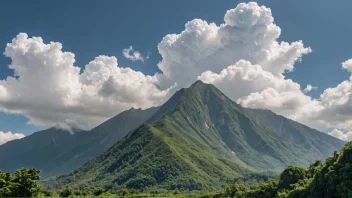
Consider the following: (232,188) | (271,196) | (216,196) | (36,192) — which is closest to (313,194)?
(271,196)

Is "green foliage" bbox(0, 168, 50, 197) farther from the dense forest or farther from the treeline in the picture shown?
the treeline

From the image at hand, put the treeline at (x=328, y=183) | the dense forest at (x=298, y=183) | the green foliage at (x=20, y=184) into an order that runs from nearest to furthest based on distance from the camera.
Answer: the treeline at (x=328, y=183), the dense forest at (x=298, y=183), the green foliage at (x=20, y=184)

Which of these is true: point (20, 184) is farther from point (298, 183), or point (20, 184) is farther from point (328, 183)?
point (328, 183)

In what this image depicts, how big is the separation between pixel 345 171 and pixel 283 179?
152 ft

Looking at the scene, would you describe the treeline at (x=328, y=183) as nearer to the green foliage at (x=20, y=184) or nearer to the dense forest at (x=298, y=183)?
the dense forest at (x=298, y=183)

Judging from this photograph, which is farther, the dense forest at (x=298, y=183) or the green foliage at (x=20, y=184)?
the green foliage at (x=20, y=184)

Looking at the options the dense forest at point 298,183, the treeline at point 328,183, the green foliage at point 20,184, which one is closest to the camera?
the treeline at point 328,183

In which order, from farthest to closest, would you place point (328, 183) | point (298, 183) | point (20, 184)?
point (298, 183) < point (20, 184) < point (328, 183)

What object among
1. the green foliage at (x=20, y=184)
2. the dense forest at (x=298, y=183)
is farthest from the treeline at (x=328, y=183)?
the green foliage at (x=20, y=184)

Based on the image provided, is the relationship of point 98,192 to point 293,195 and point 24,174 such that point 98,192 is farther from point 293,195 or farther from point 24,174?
point 293,195

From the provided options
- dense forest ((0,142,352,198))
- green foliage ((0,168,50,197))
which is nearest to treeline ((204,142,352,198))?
dense forest ((0,142,352,198))

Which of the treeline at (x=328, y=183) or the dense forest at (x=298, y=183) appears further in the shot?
the dense forest at (x=298, y=183)

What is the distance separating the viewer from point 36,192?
129500mm

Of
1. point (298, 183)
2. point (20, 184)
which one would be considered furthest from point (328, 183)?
point (20, 184)
